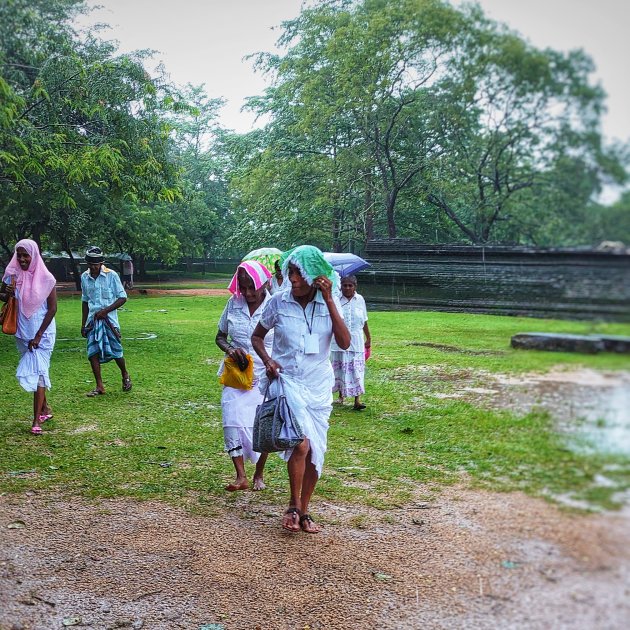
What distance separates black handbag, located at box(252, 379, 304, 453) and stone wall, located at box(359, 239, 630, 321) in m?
0.67

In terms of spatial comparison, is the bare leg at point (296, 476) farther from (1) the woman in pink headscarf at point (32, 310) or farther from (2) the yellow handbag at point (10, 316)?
(2) the yellow handbag at point (10, 316)

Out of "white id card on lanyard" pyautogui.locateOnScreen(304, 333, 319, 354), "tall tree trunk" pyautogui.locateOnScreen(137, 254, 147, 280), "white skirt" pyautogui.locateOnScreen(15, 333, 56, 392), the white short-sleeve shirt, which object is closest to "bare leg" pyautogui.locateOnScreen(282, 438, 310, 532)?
the white short-sleeve shirt

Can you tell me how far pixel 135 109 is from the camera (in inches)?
212

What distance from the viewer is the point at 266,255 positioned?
4148 mm

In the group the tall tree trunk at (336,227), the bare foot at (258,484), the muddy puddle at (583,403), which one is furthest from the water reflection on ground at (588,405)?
the bare foot at (258,484)

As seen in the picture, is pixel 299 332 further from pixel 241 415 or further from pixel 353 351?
pixel 353 351

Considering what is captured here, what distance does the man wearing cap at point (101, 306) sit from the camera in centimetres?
616

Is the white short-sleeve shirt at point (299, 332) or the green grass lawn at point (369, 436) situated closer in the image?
the green grass lawn at point (369, 436)

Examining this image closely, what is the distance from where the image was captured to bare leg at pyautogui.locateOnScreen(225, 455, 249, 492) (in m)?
3.82

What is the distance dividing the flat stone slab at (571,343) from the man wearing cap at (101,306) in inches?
205

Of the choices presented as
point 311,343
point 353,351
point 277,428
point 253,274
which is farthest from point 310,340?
point 353,351

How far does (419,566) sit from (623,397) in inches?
78.8

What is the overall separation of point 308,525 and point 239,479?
0.74 metres

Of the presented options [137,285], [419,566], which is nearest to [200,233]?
[419,566]
